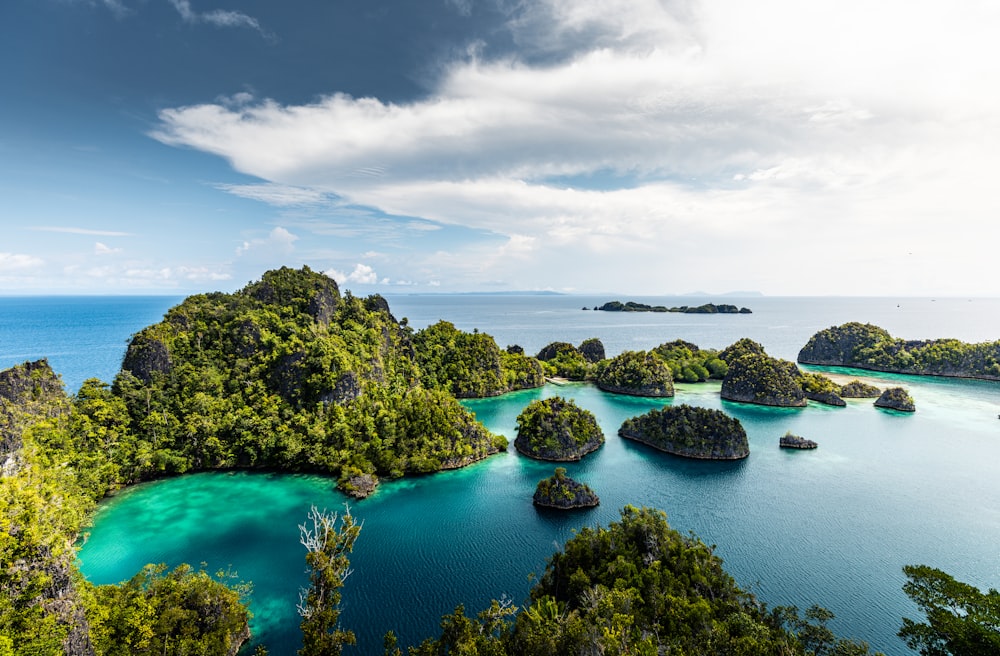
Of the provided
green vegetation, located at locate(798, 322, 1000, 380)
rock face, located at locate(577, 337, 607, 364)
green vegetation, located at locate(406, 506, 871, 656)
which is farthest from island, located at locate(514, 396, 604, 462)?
green vegetation, located at locate(798, 322, 1000, 380)

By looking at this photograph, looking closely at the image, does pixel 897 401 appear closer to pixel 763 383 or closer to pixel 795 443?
pixel 763 383

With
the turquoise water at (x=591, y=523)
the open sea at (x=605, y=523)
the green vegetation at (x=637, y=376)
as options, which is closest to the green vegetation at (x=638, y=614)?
the turquoise water at (x=591, y=523)

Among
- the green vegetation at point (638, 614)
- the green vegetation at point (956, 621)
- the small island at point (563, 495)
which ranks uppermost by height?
the green vegetation at point (956, 621)

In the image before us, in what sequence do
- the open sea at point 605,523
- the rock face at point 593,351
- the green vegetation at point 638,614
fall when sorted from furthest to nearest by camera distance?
the rock face at point 593,351
the open sea at point 605,523
the green vegetation at point 638,614

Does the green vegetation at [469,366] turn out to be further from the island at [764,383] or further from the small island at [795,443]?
the small island at [795,443]

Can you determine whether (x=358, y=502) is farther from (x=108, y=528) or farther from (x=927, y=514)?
(x=927, y=514)

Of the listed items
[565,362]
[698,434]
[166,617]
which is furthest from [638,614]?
[565,362]
